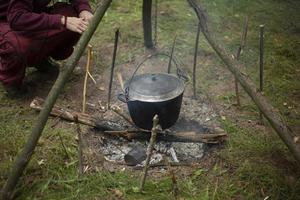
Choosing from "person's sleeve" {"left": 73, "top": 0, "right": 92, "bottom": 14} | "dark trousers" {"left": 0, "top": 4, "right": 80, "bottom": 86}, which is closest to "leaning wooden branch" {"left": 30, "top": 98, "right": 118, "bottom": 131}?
"dark trousers" {"left": 0, "top": 4, "right": 80, "bottom": 86}

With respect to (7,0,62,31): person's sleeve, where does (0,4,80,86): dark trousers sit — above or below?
below

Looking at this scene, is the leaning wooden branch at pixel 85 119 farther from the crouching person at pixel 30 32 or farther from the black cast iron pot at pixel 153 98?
the crouching person at pixel 30 32

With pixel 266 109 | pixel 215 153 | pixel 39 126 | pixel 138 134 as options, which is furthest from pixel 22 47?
pixel 266 109

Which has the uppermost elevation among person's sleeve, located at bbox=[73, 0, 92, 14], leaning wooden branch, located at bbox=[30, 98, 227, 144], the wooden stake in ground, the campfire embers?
person's sleeve, located at bbox=[73, 0, 92, 14]

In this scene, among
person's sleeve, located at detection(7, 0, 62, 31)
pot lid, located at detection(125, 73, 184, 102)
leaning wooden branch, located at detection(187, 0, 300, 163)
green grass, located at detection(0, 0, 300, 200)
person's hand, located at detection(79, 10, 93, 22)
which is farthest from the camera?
person's hand, located at detection(79, 10, 93, 22)

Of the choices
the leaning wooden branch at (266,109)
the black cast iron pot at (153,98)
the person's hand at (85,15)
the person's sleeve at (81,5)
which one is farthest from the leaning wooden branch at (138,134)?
the person's sleeve at (81,5)

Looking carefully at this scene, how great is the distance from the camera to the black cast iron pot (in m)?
3.46

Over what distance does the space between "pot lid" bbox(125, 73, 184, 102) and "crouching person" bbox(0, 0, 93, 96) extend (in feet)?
3.14

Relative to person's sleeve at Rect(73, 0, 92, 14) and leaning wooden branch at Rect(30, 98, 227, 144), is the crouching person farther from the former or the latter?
leaning wooden branch at Rect(30, 98, 227, 144)

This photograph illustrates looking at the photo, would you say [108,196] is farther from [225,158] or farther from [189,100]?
[189,100]

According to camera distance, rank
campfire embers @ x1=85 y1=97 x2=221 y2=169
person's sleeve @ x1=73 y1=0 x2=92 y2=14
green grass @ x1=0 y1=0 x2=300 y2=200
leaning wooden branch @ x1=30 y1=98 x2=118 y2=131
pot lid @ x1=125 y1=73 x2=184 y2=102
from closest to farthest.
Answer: green grass @ x1=0 y1=0 x2=300 y2=200, pot lid @ x1=125 y1=73 x2=184 y2=102, campfire embers @ x1=85 y1=97 x2=221 y2=169, leaning wooden branch @ x1=30 y1=98 x2=118 y2=131, person's sleeve @ x1=73 y1=0 x2=92 y2=14

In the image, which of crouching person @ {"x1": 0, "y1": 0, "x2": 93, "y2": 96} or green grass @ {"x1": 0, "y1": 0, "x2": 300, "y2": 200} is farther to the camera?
crouching person @ {"x1": 0, "y1": 0, "x2": 93, "y2": 96}

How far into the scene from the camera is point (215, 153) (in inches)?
144

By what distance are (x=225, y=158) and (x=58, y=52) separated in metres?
2.53
